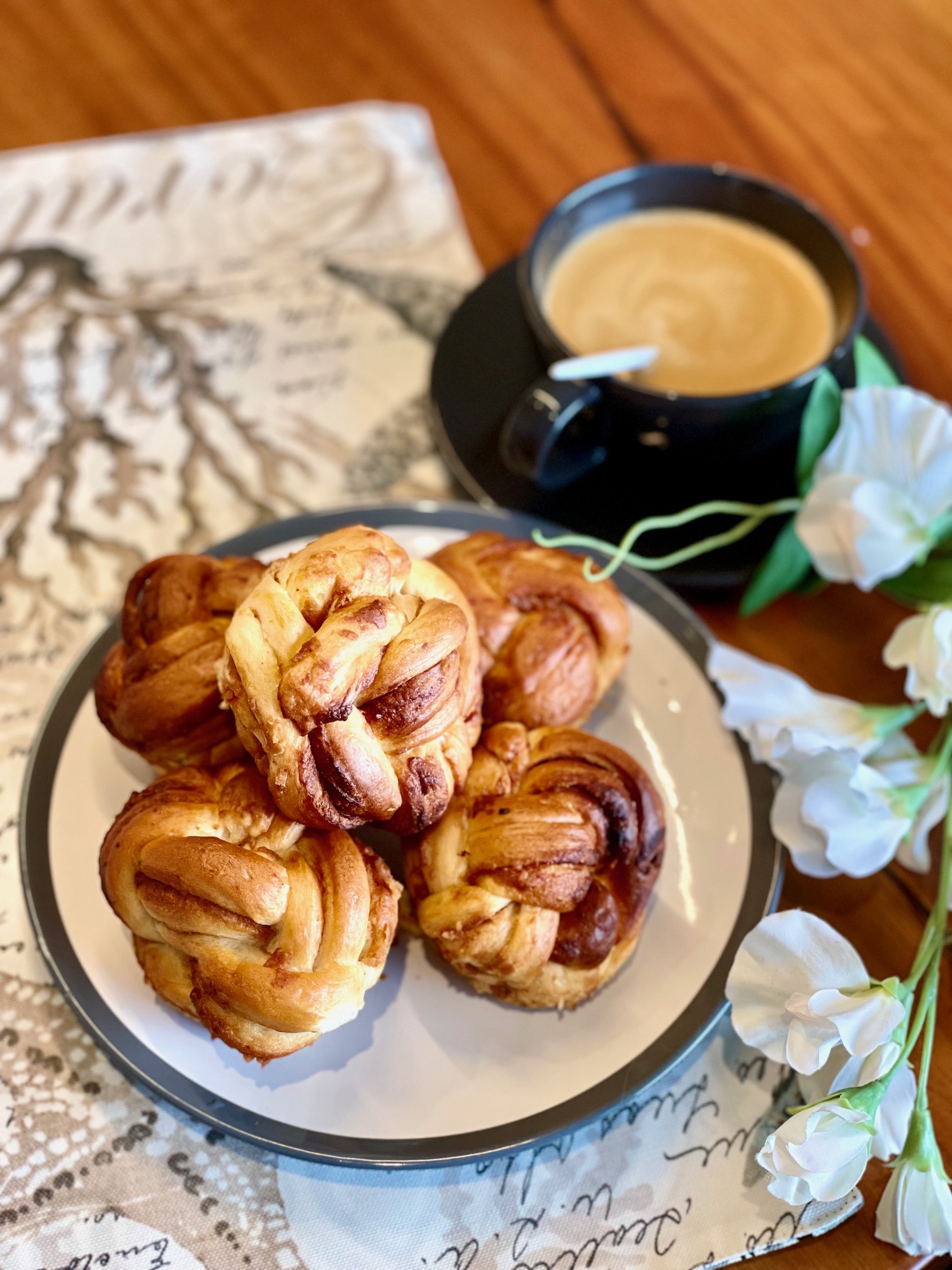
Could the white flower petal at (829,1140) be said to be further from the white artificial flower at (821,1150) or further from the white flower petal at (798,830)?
the white flower petal at (798,830)

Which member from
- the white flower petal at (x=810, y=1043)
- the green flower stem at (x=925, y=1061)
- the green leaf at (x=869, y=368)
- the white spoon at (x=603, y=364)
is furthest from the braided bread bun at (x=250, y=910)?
the green leaf at (x=869, y=368)

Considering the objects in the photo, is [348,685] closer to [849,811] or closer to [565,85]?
[849,811]

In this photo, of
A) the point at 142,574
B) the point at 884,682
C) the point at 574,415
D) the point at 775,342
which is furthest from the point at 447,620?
the point at 775,342

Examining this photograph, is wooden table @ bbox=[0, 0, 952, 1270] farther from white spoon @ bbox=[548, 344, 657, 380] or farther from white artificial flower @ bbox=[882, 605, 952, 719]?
white artificial flower @ bbox=[882, 605, 952, 719]

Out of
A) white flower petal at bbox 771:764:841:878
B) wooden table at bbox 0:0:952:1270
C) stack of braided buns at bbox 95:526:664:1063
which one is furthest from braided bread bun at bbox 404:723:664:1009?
wooden table at bbox 0:0:952:1270

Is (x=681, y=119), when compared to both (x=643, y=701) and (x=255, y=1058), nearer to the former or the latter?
(x=643, y=701)
